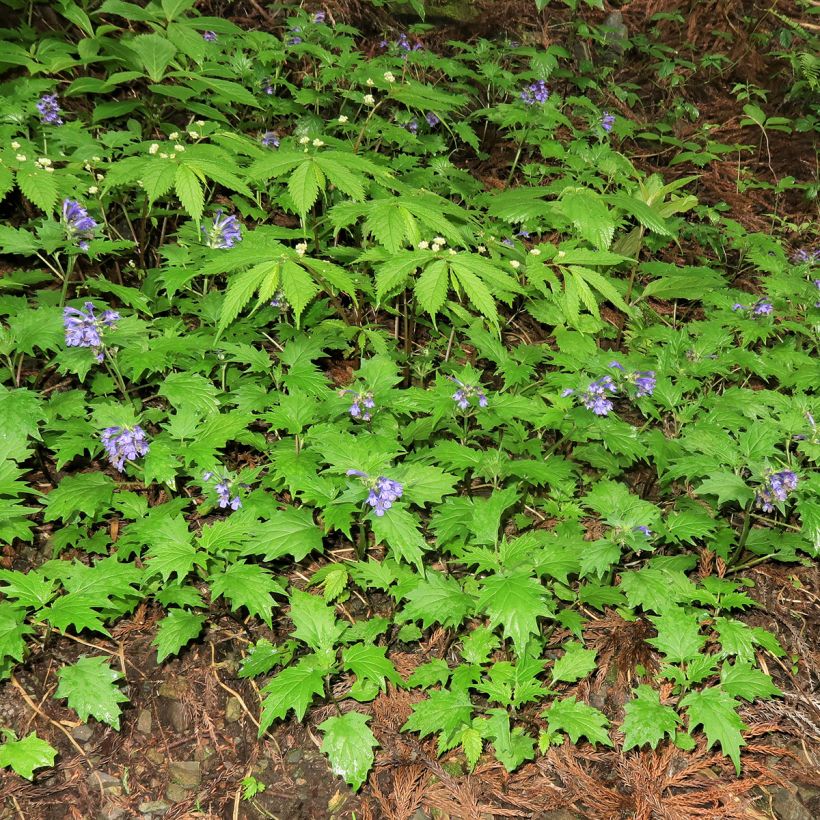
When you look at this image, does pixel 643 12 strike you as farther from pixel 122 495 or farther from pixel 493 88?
pixel 122 495

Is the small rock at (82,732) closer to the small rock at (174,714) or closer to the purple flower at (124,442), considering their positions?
the small rock at (174,714)

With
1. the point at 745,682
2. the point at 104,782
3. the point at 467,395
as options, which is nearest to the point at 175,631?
the point at 104,782

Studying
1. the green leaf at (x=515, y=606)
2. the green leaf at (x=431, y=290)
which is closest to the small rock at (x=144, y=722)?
the green leaf at (x=515, y=606)

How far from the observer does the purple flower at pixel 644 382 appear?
3193 mm

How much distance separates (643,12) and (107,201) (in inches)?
298

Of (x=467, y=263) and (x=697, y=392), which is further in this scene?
(x=697, y=392)

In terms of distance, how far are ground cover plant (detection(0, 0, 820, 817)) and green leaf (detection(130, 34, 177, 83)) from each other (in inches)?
0.8

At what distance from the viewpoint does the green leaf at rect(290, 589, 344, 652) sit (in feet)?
8.04

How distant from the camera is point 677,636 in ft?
8.45

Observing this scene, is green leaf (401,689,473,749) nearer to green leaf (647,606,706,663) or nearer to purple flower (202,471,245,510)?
green leaf (647,606,706,663)

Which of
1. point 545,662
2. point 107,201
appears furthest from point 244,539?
point 107,201

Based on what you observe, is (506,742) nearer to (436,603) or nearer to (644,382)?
(436,603)

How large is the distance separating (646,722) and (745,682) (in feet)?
1.45

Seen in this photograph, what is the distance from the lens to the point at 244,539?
2631 mm
